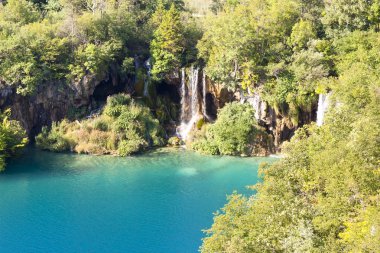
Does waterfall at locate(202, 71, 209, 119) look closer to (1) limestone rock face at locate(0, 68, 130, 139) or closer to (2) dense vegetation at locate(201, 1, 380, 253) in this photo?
(1) limestone rock face at locate(0, 68, 130, 139)

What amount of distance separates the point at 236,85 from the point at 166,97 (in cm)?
863

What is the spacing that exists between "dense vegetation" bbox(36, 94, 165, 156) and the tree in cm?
471

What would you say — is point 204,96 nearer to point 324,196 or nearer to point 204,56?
point 204,56

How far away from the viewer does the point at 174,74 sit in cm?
4456

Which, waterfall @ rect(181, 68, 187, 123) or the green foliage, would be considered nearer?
the green foliage

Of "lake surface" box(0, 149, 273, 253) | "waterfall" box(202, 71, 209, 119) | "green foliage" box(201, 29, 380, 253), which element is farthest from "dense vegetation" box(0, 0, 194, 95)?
"green foliage" box(201, 29, 380, 253)

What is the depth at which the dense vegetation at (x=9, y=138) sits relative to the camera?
35.6 metres

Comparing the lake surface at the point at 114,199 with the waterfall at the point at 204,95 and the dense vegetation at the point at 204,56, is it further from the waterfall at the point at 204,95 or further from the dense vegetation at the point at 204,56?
the waterfall at the point at 204,95

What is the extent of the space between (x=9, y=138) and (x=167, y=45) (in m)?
18.2

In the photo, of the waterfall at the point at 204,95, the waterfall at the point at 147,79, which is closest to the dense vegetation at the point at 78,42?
the waterfall at the point at 147,79

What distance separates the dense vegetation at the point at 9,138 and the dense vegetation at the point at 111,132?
10.8ft

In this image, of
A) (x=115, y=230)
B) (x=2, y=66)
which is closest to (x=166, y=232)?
(x=115, y=230)

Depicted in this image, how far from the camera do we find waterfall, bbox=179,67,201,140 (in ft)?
144

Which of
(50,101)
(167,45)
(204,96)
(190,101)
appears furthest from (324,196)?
(50,101)
